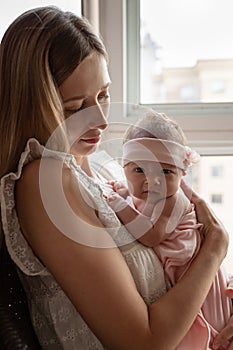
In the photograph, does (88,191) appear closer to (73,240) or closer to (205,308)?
(73,240)

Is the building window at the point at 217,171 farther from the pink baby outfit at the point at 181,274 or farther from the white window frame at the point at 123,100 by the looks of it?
the pink baby outfit at the point at 181,274

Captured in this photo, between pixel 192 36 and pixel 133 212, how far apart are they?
1.03 m

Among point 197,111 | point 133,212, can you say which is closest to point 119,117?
point 197,111

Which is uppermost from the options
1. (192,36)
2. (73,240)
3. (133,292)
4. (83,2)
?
(83,2)

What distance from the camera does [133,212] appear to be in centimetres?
130

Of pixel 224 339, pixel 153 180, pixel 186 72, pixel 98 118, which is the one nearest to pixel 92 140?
pixel 98 118

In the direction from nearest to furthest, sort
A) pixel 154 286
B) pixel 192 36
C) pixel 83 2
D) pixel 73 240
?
pixel 73 240
pixel 154 286
pixel 83 2
pixel 192 36

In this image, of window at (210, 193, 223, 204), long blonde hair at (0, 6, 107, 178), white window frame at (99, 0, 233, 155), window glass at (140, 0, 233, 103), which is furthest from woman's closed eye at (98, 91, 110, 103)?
window at (210, 193, 223, 204)

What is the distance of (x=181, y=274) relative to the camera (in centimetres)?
131

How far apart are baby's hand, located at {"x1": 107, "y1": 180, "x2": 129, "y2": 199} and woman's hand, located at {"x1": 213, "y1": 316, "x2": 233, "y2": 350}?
37 cm

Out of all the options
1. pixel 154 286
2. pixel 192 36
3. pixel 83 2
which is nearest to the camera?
pixel 154 286

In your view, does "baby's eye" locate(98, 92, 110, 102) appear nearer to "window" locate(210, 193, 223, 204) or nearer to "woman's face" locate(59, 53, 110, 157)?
"woman's face" locate(59, 53, 110, 157)

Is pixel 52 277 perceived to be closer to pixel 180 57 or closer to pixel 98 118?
pixel 98 118

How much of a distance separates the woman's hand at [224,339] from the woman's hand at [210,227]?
16 cm
